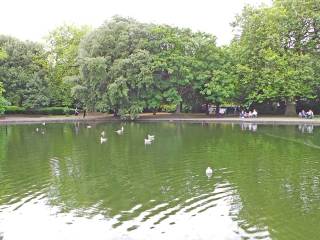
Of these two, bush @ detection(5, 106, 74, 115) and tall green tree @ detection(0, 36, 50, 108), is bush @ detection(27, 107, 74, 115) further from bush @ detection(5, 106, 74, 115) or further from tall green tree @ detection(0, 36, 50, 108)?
tall green tree @ detection(0, 36, 50, 108)

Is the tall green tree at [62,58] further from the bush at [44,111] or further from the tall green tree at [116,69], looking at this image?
the tall green tree at [116,69]

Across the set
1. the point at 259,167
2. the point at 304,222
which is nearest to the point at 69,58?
the point at 259,167

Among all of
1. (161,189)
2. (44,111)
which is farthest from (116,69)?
(161,189)

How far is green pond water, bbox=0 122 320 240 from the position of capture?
40.9 feet

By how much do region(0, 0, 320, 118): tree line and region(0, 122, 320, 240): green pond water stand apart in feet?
61.3

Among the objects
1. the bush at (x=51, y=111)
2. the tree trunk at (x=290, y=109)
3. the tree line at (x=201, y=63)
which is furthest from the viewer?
the bush at (x=51, y=111)

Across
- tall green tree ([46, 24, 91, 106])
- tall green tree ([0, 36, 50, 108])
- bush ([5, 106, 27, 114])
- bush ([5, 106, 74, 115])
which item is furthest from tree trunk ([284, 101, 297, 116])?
bush ([5, 106, 27, 114])

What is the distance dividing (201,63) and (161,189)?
116 ft

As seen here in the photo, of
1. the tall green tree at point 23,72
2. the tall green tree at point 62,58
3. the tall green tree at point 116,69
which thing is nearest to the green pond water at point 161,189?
the tall green tree at point 116,69

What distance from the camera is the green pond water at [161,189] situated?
12.5 metres

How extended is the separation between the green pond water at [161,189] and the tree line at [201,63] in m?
18.7

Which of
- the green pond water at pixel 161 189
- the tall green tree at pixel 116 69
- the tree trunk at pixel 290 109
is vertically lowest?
the green pond water at pixel 161 189

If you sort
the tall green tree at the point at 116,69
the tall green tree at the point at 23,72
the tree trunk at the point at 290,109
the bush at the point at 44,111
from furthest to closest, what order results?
the bush at the point at 44,111 → the tall green tree at the point at 23,72 → the tree trunk at the point at 290,109 → the tall green tree at the point at 116,69

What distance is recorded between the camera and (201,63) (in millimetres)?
50906
